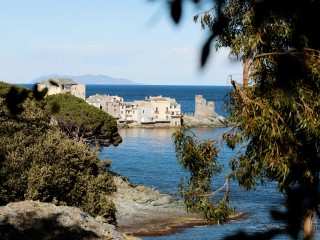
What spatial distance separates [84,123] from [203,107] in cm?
7700

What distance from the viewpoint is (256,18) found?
5.20m

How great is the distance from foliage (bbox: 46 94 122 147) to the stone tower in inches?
2896

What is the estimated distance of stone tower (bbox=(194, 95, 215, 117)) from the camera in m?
120

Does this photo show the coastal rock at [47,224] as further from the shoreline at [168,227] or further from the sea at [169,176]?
the shoreline at [168,227]

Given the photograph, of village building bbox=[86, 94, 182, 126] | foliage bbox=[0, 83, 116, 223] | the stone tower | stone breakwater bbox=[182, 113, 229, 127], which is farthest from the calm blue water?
the stone tower

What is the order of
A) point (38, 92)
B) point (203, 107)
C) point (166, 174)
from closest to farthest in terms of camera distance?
point (38, 92) < point (166, 174) < point (203, 107)

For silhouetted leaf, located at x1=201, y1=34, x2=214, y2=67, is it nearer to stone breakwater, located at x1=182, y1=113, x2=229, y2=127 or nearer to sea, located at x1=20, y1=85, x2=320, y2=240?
sea, located at x1=20, y1=85, x2=320, y2=240

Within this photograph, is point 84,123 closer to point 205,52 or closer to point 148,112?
point 205,52

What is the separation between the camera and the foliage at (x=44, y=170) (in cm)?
2180

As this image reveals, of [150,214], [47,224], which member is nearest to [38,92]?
[47,224]

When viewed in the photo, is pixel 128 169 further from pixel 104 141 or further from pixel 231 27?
pixel 231 27

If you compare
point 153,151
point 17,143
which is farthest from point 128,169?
point 17,143

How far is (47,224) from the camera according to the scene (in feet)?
51.3

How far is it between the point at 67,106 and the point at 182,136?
3760cm
